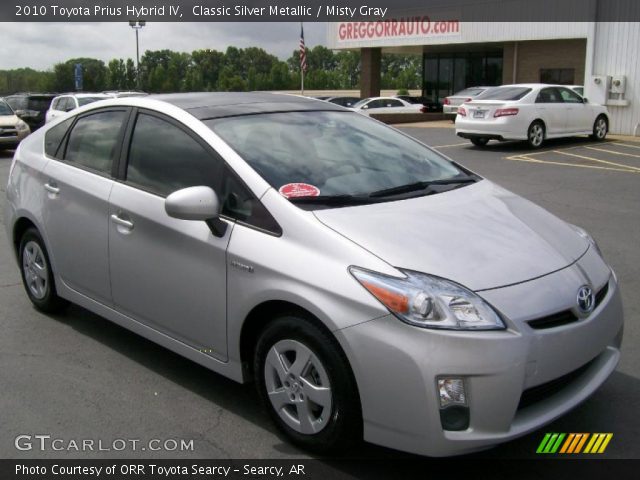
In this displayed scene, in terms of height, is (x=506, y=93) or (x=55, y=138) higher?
(x=506, y=93)

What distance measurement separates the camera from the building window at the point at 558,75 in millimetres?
28266

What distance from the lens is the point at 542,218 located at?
12.7 feet

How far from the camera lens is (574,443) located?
3.38 meters

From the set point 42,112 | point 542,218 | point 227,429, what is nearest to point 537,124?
point 542,218

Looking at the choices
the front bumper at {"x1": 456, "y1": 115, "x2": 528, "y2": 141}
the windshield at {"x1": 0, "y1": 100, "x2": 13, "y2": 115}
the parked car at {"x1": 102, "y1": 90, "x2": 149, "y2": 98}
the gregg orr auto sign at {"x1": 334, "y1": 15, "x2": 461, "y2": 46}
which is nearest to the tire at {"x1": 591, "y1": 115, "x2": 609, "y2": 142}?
the front bumper at {"x1": 456, "y1": 115, "x2": 528, "y2": 141}

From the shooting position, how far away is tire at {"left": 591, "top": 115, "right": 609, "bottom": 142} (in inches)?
724

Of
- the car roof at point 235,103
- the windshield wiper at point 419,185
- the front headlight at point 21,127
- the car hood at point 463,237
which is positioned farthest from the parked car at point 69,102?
the car hood at point 463,237

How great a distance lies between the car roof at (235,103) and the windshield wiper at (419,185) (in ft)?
2.99

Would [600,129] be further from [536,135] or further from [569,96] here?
[536,135]

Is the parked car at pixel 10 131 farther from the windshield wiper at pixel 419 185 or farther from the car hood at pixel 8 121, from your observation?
the windshield wiper at pixel 419 185

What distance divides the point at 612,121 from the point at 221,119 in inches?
727

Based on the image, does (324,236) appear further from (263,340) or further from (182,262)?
(182,262)

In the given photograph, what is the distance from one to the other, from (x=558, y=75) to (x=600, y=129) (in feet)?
36.1

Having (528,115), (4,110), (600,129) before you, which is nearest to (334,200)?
(528,115)
